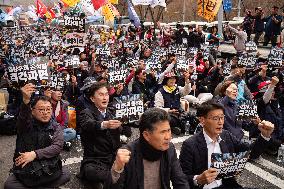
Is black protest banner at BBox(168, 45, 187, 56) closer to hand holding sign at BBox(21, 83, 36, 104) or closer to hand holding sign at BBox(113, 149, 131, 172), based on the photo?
hand holding sign at BBox(21, 83, 36, 104)

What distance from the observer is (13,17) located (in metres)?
31.9

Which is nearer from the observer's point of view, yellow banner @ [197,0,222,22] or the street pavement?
the street pavement

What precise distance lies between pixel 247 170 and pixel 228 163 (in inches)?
118

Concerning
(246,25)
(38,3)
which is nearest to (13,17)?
(38,3)

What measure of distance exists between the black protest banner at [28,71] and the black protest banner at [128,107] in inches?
73.1

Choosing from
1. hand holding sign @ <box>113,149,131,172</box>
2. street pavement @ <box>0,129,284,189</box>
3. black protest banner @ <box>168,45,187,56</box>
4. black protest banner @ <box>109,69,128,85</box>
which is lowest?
street pavement @ <box>0,129,284,189</box>

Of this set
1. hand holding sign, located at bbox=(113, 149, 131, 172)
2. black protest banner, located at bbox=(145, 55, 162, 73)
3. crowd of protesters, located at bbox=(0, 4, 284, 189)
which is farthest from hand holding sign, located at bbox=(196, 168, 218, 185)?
black protest banner, located at bbox=(145, 55, 162, 73)

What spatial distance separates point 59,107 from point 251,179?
11.5ft

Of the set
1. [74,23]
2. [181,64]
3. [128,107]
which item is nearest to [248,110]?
[128,107]

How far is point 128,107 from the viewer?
16.1 ft

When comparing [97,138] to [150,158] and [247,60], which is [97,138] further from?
[247,60]

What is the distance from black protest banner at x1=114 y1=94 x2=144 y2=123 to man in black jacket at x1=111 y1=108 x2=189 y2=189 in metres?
1.56

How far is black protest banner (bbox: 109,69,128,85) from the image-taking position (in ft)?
25.7

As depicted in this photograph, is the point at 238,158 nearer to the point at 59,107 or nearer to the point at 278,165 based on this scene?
the point at 278,165
